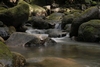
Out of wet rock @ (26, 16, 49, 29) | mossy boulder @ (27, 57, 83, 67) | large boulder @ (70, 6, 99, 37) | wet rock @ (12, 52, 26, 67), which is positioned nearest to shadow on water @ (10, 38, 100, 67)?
mossy boulder @ (27, 57, 83, 67)

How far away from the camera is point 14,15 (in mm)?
17281

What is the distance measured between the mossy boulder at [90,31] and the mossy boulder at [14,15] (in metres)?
4.93

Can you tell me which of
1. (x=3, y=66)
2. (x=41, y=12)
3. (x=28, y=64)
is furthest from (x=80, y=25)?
(x=41, y=12)

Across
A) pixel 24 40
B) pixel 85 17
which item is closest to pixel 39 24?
pixel 85 17

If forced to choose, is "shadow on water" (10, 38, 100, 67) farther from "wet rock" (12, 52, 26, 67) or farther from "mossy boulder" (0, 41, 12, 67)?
"mossy boulder" (0, 41, 12, 67)

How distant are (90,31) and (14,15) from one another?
6.01m

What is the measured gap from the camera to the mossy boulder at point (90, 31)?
591 inches

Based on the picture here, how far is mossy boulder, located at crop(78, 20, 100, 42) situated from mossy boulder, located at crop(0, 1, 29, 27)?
493 cm

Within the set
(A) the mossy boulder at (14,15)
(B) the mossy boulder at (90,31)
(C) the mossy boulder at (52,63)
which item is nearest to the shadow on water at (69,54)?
(C) the mossy boulder at (52,63)

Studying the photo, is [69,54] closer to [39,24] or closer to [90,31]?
[90,31]

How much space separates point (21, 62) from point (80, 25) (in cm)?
912

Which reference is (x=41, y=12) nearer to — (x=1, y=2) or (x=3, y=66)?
(x=1, y=2)

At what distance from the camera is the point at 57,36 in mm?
17453

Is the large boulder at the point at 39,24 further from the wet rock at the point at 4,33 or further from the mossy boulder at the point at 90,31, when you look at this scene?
the wet rock at the point at 4,33
